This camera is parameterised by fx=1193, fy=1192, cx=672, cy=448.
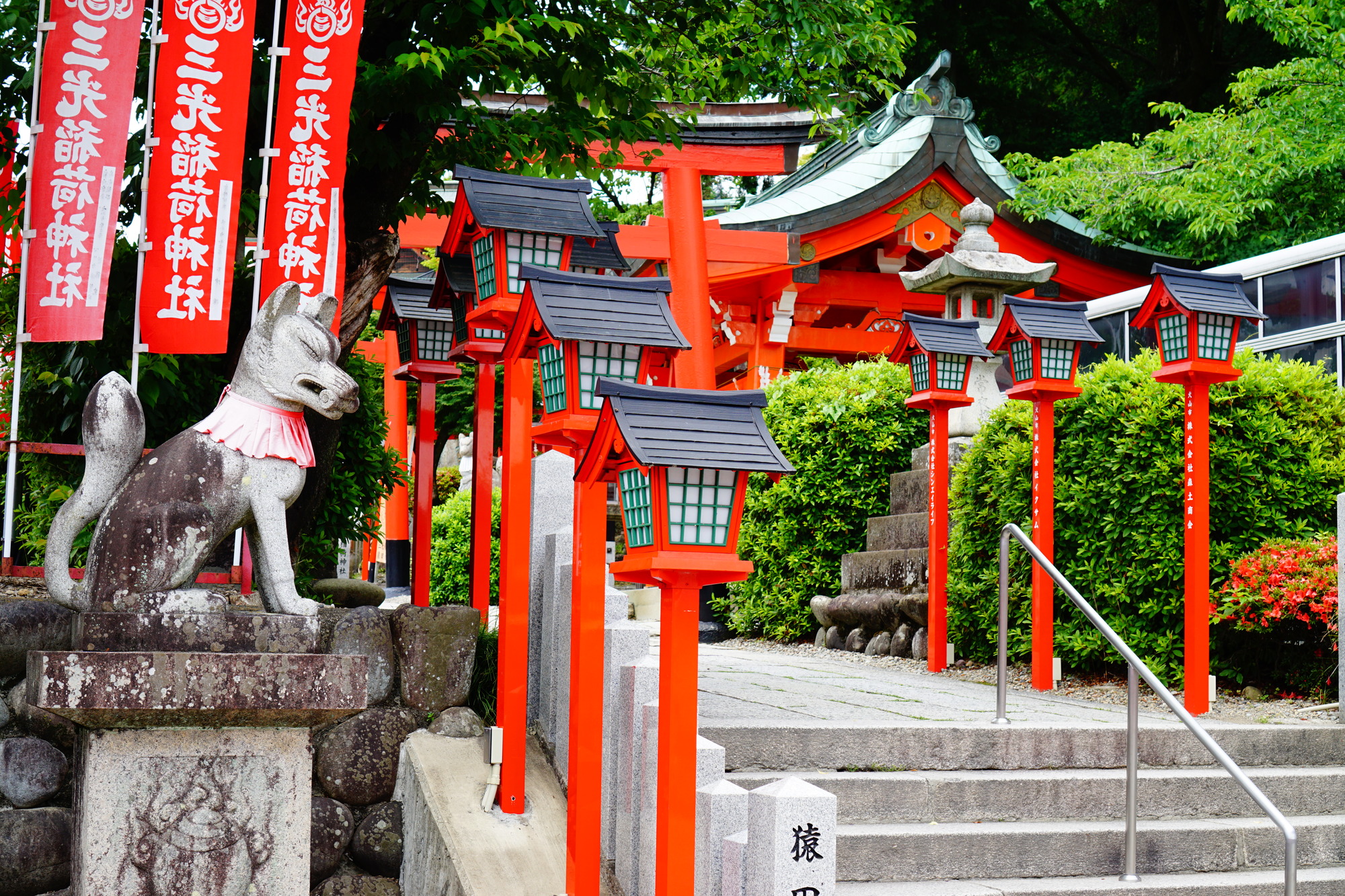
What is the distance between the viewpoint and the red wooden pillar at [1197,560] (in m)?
5.95

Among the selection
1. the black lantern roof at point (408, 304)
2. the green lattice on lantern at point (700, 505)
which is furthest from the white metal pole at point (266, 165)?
the green lattice on lantern at point (700, 505)

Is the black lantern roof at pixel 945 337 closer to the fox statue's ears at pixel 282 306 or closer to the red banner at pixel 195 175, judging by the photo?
the red banner at pixel 195 175

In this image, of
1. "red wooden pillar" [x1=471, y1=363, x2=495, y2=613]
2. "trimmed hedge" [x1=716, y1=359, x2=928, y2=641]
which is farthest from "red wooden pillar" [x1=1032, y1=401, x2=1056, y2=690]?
"red wooden pillar" [x1=471, y1=363, x2=495, y2=613]

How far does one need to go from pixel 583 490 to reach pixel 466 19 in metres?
3.38

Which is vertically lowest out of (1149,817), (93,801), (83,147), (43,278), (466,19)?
(1149,817)

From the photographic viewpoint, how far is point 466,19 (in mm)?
6105

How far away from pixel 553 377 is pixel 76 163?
2.72 metres

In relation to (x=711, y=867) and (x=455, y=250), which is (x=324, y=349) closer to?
(x=455, y=250)

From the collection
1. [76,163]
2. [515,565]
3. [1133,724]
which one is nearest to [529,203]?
[515,565]

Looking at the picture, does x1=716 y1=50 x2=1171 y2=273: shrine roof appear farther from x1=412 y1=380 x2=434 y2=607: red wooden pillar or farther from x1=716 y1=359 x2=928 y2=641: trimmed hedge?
x1=412 y1=380 x2=434 y2=607: red wooden pillar

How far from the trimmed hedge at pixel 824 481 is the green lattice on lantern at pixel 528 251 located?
5068mm

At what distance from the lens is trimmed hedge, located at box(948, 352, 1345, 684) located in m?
6.79

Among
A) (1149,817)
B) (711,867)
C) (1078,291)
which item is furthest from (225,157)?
(1078,291)

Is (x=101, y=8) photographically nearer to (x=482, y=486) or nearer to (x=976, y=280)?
(x=482, y=486)
